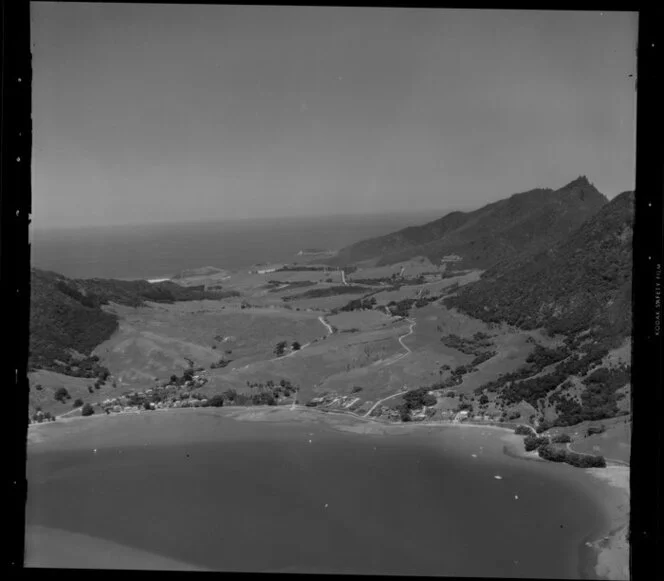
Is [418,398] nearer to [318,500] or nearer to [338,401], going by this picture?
[338,401]

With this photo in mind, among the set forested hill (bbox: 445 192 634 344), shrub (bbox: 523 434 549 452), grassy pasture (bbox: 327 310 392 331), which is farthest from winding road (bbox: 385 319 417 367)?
shrub (bbox: 523 434 549 452)

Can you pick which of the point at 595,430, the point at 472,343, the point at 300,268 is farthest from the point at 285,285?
the point at 595,430

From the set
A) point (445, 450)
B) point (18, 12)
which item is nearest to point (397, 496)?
point (445, 450)

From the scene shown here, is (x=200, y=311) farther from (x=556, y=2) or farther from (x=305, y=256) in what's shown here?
(x=556, y=2)

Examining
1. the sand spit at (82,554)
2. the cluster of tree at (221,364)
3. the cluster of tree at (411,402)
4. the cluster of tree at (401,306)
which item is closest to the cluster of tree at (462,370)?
the cluster of tree at (411,402)

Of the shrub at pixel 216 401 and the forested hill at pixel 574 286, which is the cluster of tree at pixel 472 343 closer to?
the forested hill at pixel 574 286

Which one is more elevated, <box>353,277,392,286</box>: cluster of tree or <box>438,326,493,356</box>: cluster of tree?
<box>353,277,392,286</box>: cluster of tree

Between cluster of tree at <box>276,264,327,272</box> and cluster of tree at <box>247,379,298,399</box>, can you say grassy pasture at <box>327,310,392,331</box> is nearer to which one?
cluster of tree at <box>276,264,327,272</box>

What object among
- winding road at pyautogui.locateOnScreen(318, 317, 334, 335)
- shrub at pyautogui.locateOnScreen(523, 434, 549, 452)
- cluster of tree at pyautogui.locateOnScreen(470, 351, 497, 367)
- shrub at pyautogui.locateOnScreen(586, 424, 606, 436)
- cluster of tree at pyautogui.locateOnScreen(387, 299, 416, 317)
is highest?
cluster of tree at pyautogui.locateOnScreen(387, 299, 416, 317)
